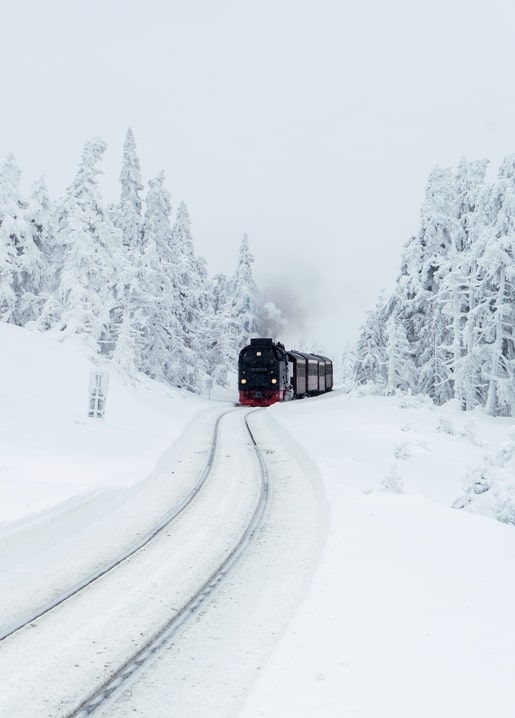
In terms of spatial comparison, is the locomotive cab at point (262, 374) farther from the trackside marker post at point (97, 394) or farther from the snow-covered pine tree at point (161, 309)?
the trackside marker post at point (97, 394)

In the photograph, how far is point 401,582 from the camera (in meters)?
6.54

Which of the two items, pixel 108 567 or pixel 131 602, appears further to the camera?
pixel 108 567

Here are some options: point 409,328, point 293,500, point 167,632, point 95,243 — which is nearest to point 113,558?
point 167,632

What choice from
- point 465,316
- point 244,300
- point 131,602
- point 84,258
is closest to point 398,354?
point 465,316

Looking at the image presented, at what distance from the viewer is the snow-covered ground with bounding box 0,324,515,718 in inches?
165

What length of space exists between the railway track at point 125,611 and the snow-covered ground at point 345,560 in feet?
0.92

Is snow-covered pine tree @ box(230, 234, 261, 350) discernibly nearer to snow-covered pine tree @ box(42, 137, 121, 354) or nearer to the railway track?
snow-covered pine tree @ box(42, 137, 121, 354)

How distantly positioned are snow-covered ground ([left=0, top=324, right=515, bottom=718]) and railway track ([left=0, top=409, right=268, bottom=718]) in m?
0.28

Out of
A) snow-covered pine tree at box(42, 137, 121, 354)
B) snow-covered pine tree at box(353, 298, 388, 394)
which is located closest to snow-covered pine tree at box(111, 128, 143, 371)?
snow-covered pine tree at box(42, 137, 121, 354)

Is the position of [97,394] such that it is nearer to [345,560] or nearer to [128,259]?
[345,560]

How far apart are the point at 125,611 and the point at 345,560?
291cm

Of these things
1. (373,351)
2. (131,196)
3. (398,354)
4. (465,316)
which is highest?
(131,196)

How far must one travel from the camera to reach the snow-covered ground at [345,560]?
4188mm

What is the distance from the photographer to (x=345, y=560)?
24.2 feet
